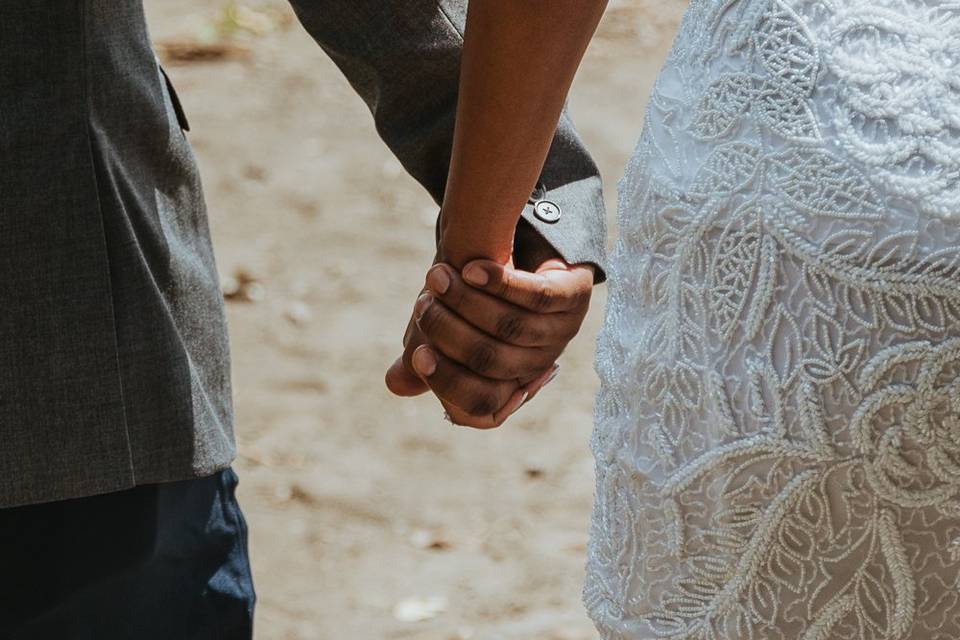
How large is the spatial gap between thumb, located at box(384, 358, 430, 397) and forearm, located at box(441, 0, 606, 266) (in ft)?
0.70

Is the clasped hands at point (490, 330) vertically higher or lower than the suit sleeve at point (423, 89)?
lower

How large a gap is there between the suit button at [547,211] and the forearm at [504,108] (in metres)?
0.15

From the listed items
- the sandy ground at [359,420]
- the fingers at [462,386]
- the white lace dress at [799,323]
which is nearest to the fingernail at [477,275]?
the fingers at [462,386]

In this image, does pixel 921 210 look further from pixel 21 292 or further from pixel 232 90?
pixel 232 90

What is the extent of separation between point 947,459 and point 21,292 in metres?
0.89

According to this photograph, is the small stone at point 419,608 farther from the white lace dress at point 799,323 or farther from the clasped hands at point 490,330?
the white lace dress at point 799,323

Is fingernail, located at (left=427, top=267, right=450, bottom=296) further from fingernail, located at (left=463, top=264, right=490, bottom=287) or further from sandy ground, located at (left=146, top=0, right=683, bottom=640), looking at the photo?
sandy ground, located at (left=146, top=0, right=683, bottom=640)

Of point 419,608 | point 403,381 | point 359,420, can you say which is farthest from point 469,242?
point 359,420

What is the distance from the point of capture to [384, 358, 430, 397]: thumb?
168cm

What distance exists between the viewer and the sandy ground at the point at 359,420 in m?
2.95

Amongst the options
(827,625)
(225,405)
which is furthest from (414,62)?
(827,625)

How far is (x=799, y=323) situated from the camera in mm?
1131

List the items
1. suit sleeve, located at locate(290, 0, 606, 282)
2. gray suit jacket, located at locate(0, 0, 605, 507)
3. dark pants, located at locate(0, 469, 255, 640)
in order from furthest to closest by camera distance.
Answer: suit sleeve, located at locate(290, 0, 606, 282) → dark pants, located at locate(0, 469, 255, 640) → gray suit jacket, located at locate(0, 0, 605, 507)

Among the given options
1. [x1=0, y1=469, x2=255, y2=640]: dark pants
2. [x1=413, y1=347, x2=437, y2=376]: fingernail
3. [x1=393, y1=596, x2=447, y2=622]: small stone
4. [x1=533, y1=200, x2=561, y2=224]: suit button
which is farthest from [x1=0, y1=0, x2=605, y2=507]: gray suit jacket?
[x1=393, y1=596, x2=447, y2=622]: small stone
